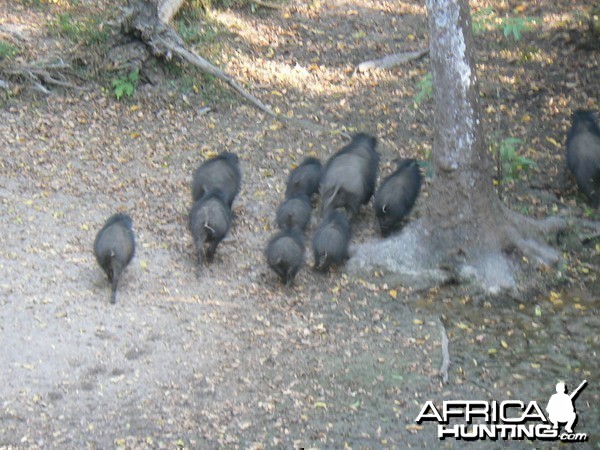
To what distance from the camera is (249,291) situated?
9.41 meters

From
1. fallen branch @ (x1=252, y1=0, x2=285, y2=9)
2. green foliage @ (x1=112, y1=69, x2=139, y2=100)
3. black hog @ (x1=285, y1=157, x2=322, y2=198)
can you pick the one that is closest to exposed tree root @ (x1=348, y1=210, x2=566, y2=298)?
black hog @ (x1=285, y1=157, x2=322, y2=198)

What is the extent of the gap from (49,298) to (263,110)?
4.86m

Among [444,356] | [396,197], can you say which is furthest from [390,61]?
[444,356]

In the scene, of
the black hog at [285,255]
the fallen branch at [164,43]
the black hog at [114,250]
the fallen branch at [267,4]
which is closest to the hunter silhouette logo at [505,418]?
the black hog at [285,255]

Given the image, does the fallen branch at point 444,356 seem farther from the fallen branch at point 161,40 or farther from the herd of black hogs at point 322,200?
the fallen branch at point 161,40

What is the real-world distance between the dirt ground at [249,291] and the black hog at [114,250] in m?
0.22

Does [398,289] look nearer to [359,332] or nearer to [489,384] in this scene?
[359,332]

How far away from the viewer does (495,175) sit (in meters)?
11.5

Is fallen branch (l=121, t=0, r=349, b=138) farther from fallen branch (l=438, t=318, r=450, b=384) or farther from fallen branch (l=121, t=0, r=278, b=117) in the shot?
fallen branch (l=438, t=318, r=450, b=384)

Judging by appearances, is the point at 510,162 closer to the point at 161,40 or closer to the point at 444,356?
the point at 444,356

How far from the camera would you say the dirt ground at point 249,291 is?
7.56 meters

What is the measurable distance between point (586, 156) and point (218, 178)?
13.5ft

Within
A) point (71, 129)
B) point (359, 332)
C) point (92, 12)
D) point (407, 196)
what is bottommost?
point (359, 332)

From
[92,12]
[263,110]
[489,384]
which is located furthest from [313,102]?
[489,384]
